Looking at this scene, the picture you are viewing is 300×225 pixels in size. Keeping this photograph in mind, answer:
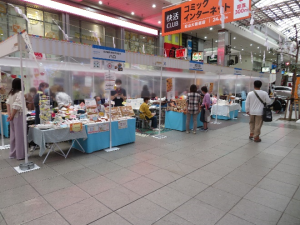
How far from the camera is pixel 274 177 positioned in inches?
144

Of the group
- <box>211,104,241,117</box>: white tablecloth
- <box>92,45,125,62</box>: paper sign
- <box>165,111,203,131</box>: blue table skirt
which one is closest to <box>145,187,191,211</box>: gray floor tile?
<box>92,45,125,62</box>: paper sign

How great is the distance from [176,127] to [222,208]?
4.86 meters

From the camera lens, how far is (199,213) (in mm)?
2574

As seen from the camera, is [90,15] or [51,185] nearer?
[51,185]

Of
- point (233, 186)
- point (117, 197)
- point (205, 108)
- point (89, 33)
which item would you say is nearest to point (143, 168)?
point (117, 197)

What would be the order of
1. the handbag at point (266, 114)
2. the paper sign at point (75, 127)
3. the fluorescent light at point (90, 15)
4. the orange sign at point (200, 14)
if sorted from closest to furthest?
1. the paper sign at point (75, 127)
2. the handbag at point (266, 114)
3. the orange sign at point (200, 14)
4. the fluorescent light at point (90, 15)

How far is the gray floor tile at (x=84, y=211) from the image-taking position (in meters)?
2.43

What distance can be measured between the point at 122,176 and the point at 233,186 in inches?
74.0

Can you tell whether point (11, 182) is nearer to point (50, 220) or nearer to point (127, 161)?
point (50, 220)

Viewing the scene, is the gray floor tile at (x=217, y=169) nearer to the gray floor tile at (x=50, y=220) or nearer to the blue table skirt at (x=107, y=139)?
the blue table skirt at (x=107, y=139)

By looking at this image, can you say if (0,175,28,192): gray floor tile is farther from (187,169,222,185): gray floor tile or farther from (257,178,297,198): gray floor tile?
(257,178,297,198): gray floor tile

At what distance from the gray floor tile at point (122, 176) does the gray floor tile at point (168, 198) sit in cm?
62

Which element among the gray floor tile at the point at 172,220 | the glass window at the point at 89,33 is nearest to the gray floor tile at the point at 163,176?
the gray floor tile at the point at 172,220

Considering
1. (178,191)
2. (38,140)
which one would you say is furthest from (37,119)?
(178,191)
